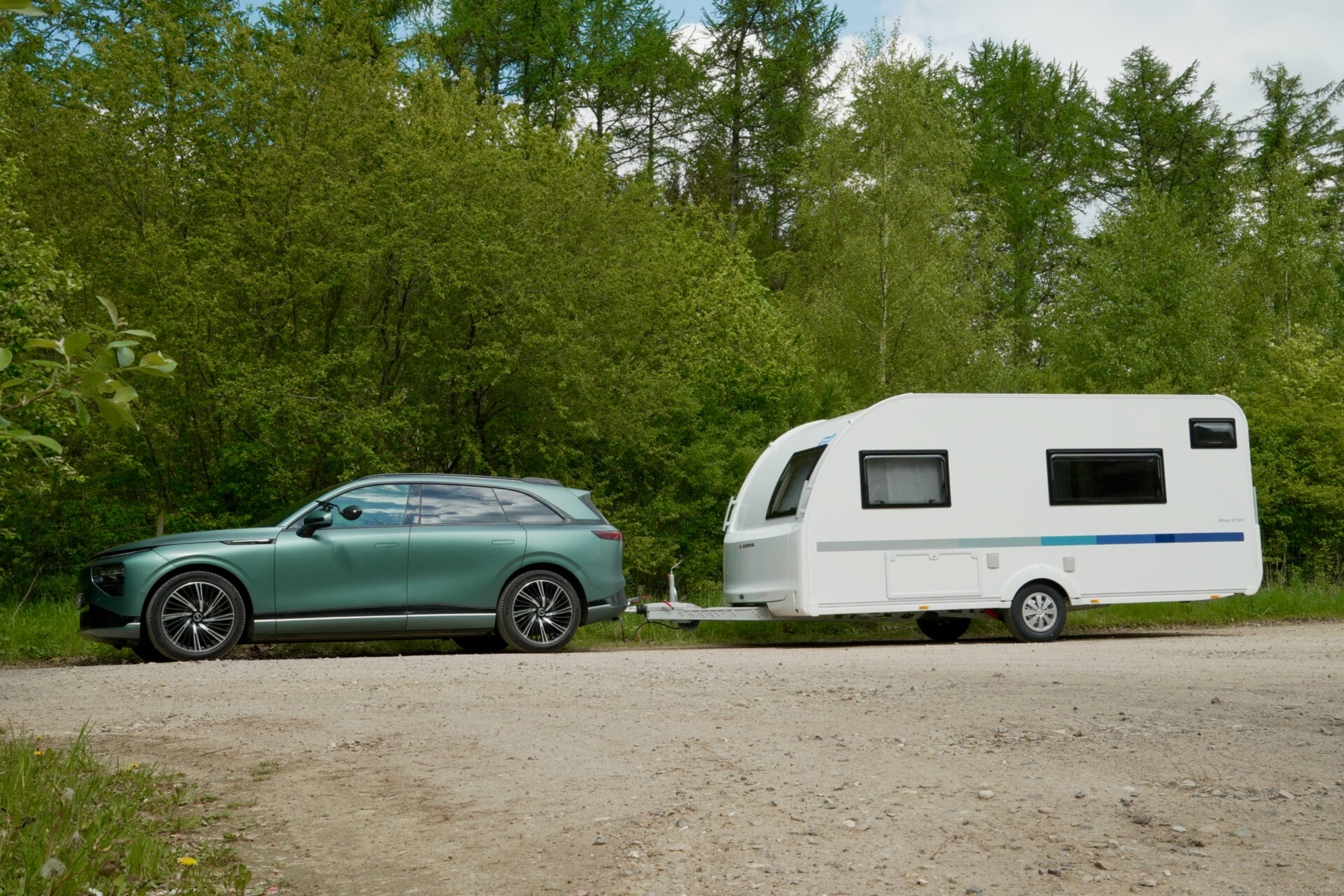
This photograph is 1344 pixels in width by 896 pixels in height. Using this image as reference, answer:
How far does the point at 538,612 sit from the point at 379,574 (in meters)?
1.57

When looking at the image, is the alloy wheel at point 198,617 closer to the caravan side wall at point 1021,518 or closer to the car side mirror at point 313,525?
the car side mirror at point 313,525

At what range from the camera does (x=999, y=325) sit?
30266 mm

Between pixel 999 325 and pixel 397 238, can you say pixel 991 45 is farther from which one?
pixel 397 238

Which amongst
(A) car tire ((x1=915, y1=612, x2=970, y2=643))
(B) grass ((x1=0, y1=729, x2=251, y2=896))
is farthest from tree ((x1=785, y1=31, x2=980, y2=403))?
(B) grass ((x1=0, y1=729, x2=251, y2=896))

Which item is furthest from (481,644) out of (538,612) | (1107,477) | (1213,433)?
(1213,433)

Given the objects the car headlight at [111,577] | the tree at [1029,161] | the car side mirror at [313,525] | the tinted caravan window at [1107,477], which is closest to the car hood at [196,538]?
the car headlight at [111,577]

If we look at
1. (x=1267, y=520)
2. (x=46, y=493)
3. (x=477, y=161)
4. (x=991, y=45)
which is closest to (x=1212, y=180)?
(x=991, y=45)

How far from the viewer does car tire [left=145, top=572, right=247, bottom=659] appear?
1076 cm

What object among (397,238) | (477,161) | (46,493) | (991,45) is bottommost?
(46,493)

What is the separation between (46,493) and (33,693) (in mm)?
8923

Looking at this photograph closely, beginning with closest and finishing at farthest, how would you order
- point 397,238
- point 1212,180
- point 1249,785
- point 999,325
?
1. point 1249,785
2. point 397,238
3. point 999,325
4. point 1212,180

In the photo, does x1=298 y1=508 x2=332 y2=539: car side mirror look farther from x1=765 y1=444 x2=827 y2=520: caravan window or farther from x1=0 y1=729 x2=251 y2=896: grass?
x1=0 y1=729 x2=251 y2=896: grass

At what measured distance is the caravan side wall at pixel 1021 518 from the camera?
42.7 ft

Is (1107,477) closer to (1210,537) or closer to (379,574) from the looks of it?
(1210,537)
